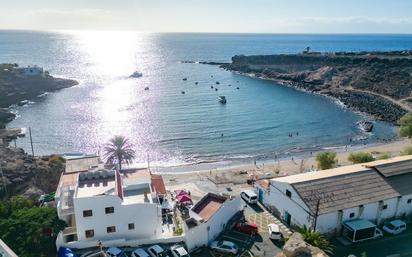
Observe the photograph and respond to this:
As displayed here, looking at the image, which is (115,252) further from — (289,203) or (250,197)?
(289,203)

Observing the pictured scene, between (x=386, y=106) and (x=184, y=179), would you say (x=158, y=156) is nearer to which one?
(x=184, y=179)

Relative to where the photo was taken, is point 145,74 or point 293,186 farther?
point 145,74

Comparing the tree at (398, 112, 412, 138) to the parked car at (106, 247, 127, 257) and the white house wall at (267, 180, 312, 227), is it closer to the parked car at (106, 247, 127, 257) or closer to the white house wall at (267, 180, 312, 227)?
the white house wall at (267, 180, 312, 227)

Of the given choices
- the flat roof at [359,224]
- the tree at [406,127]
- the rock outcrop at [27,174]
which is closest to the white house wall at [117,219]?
the rock outcrop at [27,174]

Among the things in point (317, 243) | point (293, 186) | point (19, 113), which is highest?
point (293, 186)

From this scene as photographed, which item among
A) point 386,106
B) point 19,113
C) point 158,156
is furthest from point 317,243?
point 19,113

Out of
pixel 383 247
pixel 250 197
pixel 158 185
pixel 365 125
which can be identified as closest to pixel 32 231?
pixel 158 185
